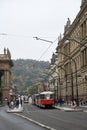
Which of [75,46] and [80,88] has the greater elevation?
[75,46]

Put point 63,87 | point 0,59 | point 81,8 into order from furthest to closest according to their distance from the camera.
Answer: point 0,59, point 63,87, point 81,8

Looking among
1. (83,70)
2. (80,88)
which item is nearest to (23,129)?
(83,70)

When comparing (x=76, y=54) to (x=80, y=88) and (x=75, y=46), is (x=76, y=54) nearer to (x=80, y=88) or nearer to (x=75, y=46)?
(x=75, y=46)

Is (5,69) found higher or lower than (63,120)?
higher

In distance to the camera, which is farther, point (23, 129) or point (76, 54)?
point (76, 54)

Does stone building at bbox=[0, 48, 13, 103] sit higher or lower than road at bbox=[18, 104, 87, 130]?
higher

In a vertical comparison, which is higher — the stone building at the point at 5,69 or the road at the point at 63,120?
the stone building at the point at 5,69

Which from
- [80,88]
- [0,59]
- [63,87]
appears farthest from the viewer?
[0,59]

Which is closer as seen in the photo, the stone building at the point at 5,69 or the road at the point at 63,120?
Answer: the road at the point at 63,120

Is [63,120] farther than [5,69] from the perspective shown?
No

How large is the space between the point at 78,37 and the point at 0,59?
220 ft

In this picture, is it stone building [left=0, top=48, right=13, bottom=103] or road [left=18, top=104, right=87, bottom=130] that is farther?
stone building [left=0, top=48, right=13, bottom=103]

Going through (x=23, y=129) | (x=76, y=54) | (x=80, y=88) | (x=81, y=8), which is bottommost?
(x=23, y=129)

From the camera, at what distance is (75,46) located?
103 metres
